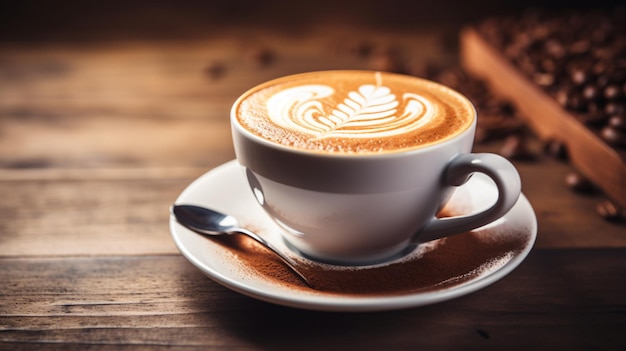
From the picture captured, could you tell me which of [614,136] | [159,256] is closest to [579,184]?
[614,136]

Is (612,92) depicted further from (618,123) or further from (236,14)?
(236,14)

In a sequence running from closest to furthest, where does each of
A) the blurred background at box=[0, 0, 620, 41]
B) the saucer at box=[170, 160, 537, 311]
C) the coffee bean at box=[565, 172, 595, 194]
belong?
the saucer at box=[170, 160, 537, 311], the coffee bean at box=[565, 172, 595, 194], the blurred background at box=[0, 0, 620, 41]

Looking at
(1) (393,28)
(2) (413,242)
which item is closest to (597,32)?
(1) (393,28)

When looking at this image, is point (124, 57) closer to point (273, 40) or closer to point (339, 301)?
point (273, 40)

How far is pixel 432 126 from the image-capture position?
770 millimetres

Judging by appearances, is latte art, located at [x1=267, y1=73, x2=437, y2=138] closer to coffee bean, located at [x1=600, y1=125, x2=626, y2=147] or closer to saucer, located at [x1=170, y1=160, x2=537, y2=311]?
saucer, located at [x1=170, y1=160, x2=537, y2=311]

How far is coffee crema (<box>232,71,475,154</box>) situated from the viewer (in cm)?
73

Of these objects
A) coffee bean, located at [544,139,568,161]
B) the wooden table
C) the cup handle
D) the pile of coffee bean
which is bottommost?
coffee bean, located at [544,139,568,161]

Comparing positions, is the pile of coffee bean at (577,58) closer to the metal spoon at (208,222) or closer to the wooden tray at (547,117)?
the wooden tray at (547,117)

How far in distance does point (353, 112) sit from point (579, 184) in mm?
490

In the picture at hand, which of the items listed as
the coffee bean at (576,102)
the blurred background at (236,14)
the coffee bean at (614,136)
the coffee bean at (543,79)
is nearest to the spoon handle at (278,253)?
the coffee bean at (614,136)

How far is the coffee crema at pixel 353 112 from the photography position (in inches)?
28.8

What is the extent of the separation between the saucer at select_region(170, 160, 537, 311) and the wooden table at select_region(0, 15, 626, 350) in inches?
2.2

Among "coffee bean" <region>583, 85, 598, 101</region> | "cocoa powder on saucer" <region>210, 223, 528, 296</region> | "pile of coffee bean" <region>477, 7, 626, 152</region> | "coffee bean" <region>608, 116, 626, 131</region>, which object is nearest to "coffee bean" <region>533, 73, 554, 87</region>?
"pile of coffee bean" <region>477, 7, 626, 152</region>
